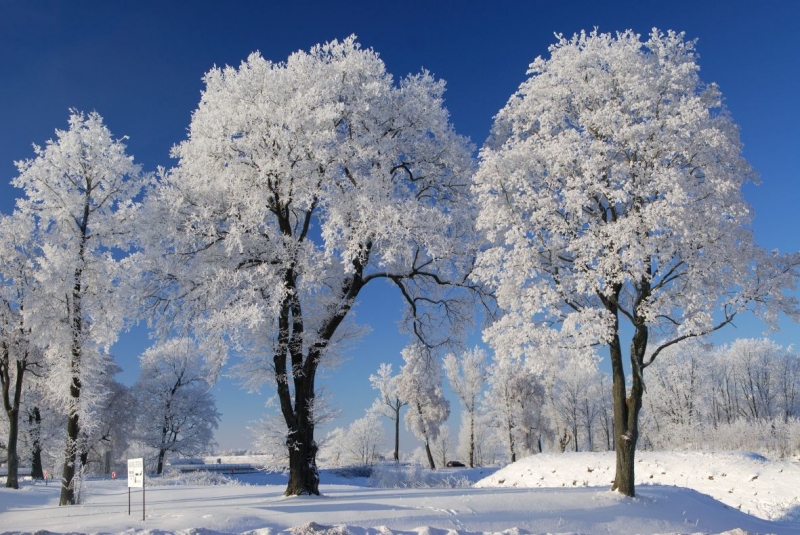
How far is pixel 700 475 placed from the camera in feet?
63.5

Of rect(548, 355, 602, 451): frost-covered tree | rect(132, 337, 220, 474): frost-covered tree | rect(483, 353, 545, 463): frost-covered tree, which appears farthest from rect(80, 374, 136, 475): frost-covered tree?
rect(548, 355, 602, 451): frost-covered tree

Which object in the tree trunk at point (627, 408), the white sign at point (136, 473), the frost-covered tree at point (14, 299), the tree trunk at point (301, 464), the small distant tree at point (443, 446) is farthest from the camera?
the small distant tree at point (443, 446)

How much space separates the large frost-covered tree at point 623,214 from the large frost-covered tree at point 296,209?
2273mm

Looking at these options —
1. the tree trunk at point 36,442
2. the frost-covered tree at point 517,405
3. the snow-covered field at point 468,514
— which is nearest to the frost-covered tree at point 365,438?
the frost-covered tree at point 517,405

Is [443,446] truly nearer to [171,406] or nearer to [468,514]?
[171,406]

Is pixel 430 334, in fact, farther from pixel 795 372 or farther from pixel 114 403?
pixel 795 372

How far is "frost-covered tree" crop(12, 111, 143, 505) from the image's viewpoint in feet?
51.5

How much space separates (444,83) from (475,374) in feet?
114

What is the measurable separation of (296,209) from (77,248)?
21.5 ft

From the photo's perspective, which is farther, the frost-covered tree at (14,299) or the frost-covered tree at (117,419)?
the frost-covered tree at (117,419)

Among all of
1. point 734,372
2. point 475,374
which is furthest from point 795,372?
point 475,374

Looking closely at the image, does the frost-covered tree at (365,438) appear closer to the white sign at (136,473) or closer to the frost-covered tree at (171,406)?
the frost-covered tree at (171,406)

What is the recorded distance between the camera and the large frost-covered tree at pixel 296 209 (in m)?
13.4

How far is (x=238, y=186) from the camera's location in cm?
1391
